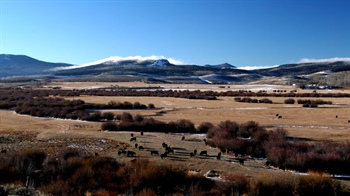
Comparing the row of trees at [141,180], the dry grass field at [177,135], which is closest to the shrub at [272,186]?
the row of trees at [141,180]

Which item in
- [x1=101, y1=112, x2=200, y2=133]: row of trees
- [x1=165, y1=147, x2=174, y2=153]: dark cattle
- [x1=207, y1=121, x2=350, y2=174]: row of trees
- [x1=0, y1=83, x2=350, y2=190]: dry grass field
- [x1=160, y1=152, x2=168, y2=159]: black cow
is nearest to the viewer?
[x1=207, y1=121, x2=350, y2=174]: row of trees

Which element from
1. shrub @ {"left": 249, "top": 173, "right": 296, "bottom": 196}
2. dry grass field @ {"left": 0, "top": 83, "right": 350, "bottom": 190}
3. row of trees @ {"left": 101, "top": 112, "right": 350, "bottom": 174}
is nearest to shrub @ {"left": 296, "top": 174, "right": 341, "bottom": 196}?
shrub @ {"left": 249, "top": 173, "right": 296, "bottom": 196}

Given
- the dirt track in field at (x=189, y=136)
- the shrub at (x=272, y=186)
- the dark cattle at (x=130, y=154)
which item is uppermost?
the shrub at (x=272, y=186)

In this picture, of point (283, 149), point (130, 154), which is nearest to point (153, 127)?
point (130, 154)

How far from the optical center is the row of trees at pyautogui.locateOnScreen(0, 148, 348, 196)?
12359mm

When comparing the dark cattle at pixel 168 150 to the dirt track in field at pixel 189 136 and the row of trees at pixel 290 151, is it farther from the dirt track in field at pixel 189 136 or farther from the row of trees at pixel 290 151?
the row of trees at pixel 290 151

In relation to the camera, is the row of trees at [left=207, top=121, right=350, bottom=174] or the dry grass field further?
the dry grass field

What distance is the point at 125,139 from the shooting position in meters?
23.1

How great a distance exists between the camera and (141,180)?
42.5 ft

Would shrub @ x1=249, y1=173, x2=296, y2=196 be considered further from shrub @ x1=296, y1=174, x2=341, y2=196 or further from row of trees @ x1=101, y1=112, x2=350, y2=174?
row of trees @ x1=101, y1=112, x2=350, y2=174

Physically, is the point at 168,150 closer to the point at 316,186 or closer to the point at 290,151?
the point at 290,151

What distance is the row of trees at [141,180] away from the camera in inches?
487

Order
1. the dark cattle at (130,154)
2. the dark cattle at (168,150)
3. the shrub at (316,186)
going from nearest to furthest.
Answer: the shrub at (316,186) → the dark cattle at (130,154) → the dark cattle at (168,150)

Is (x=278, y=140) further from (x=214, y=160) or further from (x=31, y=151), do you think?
(x=31, y=151)
